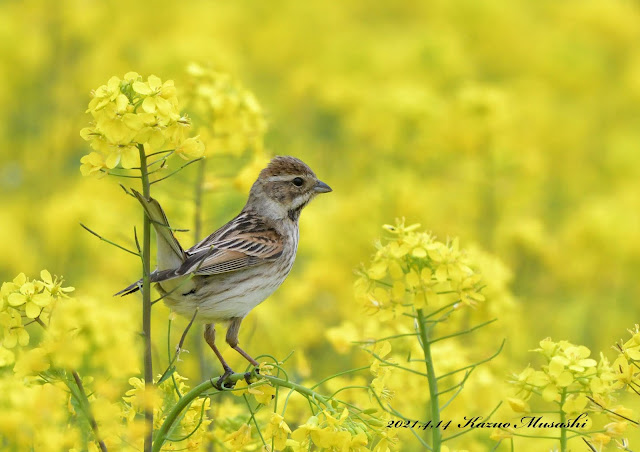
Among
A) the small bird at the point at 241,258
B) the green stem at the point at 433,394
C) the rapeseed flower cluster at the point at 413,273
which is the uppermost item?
the small bird at the point at 241,258

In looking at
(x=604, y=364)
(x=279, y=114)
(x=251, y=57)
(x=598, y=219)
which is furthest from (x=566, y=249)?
(x=251, y=57)

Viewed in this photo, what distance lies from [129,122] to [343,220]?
5812 mm

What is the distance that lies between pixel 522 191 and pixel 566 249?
0.72m

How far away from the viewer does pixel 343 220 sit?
8875mm

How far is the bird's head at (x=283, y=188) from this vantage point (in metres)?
5.47

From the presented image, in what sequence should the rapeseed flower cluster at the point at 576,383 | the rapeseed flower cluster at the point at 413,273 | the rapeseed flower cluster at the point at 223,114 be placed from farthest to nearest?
the rapeseed flower cluster at the point at 223,114, the rapeseed flower cluster at the point at 413,273, the rapeseed flower cluster at the point at 576,383

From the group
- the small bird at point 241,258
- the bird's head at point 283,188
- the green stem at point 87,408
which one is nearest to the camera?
the green stem at point 87,408

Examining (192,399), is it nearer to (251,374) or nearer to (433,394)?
(251,374)

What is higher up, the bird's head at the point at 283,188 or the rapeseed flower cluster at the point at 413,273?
the bird's head at the point at 283,188

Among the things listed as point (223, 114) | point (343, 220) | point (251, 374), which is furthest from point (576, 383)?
→ point (343, 220)

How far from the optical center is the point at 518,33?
15.5 metres

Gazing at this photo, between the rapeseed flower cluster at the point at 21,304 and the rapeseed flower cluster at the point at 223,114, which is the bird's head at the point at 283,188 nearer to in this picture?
the rapeseed flower cluster at the point at 223,114

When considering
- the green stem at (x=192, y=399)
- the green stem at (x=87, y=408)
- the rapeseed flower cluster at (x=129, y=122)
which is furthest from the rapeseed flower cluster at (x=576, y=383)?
the rapeseed flower cluster at (x=129, y=122)

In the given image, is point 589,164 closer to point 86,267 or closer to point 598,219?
point 598,219
